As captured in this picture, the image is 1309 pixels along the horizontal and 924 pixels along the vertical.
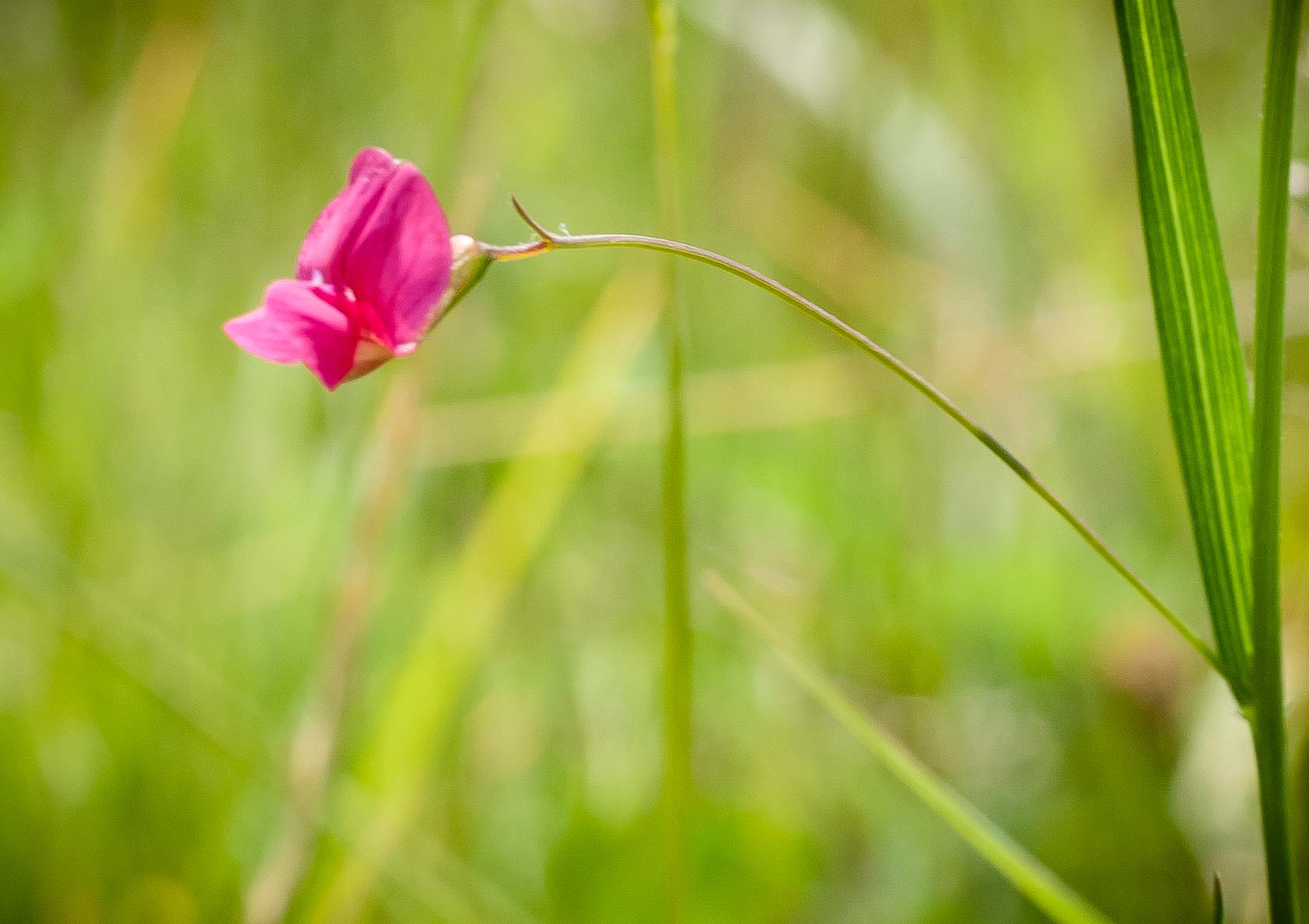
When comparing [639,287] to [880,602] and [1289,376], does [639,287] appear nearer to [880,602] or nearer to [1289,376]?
[880,602]

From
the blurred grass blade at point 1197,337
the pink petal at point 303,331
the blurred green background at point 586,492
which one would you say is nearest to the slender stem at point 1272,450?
the blurred grass blade at point 1197,337

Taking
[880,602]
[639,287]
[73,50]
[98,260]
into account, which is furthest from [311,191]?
[880,602]

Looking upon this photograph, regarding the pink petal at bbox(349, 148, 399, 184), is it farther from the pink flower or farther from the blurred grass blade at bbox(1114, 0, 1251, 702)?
the blurred grass blade at bbox(1114, 0, 1251, 702)

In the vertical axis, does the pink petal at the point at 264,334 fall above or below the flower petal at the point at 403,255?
below

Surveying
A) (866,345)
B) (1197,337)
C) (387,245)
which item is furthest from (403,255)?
(1197,337)

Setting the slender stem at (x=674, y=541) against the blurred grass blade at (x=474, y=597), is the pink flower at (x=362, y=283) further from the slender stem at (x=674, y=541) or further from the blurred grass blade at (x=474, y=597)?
the blurred grass blade at (x=474, y=597)

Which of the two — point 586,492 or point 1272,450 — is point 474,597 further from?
point 1272,450
